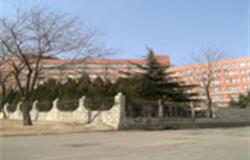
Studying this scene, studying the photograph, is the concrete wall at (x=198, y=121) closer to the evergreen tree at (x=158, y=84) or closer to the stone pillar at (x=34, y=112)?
the evergreen tree at (x=158, y=84)

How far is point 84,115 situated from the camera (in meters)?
33.7

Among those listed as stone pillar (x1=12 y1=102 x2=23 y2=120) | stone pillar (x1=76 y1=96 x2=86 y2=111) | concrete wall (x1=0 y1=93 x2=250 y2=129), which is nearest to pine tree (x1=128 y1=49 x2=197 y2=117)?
concrete wall (x1=0 y1=93 x2=250 y2=129)

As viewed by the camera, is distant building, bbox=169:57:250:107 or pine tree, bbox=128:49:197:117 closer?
pine tree, bbox=128:49:197:117

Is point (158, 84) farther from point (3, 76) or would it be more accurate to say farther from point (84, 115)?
point (3, 76)

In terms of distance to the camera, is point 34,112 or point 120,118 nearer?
point 120,118

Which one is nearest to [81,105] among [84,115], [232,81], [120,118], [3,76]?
[84,115]

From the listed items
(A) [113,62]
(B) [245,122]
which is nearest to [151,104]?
(B) [245,122]

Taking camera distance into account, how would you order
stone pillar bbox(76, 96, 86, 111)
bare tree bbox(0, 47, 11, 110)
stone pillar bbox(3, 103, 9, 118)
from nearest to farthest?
bare tree bbox(0, 47, 11, 110), stone pillar bbox(76, 96, 86, 111), stone pillar bbox(3, 103, 9, 118)

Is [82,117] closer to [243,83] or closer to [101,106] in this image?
[101,106]

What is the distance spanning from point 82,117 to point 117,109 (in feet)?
13.5

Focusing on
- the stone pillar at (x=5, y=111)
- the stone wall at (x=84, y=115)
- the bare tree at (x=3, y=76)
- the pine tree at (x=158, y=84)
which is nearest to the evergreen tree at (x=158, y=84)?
the pine tree at (x=158, y=84)

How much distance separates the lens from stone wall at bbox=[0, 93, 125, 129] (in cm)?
3069

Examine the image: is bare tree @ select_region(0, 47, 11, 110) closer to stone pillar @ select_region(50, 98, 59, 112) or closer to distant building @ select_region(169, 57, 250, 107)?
stone pillar @ select_region(50, 98, 59, 112)

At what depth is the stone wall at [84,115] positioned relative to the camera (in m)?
30.7
